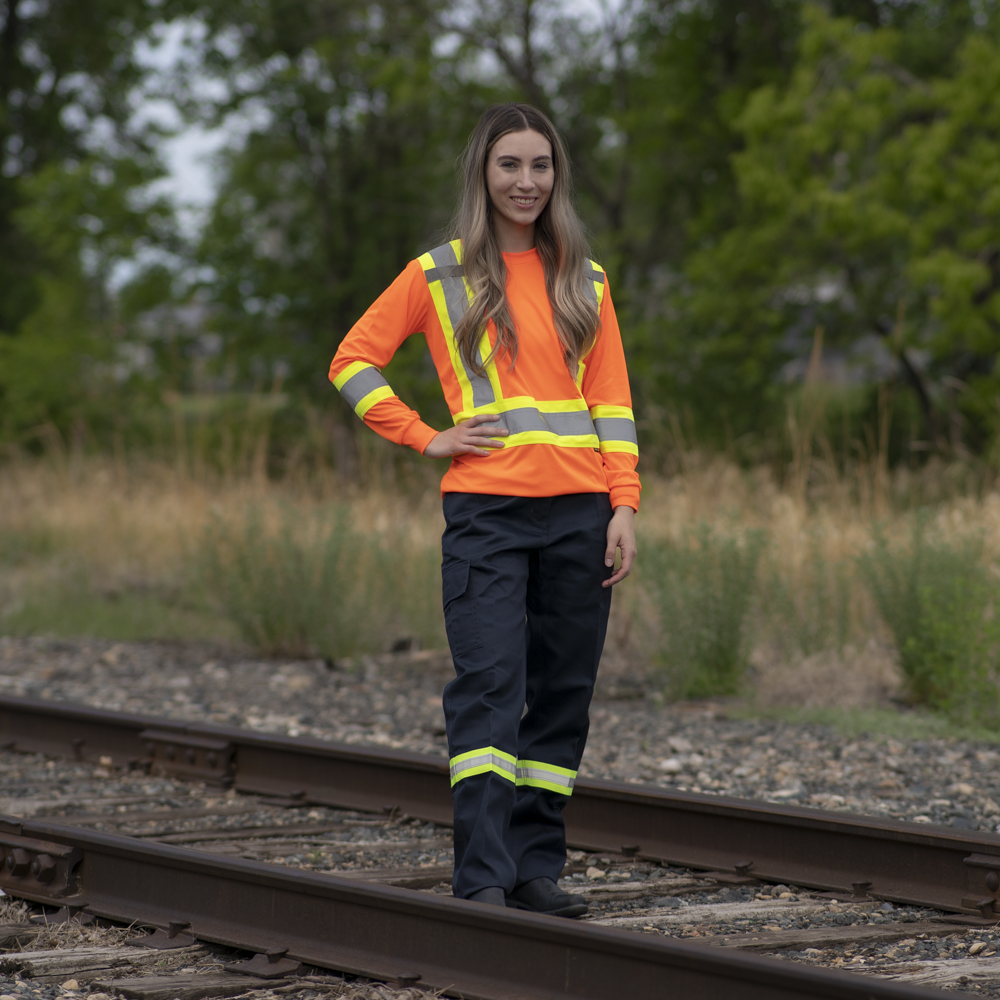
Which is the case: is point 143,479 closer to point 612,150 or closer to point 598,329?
point 598,329

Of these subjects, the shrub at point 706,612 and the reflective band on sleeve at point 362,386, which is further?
the shrub at point 706,612

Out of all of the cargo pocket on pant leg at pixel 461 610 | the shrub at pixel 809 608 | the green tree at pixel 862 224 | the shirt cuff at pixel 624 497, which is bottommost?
the shrub at pixel 809 608

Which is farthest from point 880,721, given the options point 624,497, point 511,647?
point 511,647

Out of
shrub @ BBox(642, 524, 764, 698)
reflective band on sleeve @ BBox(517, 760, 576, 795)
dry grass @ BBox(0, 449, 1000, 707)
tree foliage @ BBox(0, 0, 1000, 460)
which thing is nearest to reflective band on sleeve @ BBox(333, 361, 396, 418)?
reflective band on sleeve @ BBox(517, 760, 576, 795)

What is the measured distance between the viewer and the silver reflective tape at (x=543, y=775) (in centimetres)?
338

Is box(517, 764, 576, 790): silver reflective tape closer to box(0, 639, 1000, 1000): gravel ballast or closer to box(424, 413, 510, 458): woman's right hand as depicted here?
box(0, 639, 1000, 1000): gravel ballast

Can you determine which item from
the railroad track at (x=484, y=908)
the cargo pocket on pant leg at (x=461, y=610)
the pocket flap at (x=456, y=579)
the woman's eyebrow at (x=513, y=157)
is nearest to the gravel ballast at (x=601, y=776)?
the railroad track at (x=484, y=908)

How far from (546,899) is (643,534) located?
16.5ft

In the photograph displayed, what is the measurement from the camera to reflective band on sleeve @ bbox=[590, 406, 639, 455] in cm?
338

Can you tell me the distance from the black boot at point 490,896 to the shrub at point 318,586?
17.1ft

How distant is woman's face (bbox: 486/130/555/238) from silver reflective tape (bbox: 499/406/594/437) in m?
0.52

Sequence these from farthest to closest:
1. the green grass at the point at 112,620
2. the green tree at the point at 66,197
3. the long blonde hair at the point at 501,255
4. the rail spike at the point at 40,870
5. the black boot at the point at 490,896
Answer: the green tree at the point at 66,197 → the green grass at the point at 112,620 → the rail spike at the point at 40,870 → the long blonde hair at the point at 501,255 → the black boot at the point at 490,896

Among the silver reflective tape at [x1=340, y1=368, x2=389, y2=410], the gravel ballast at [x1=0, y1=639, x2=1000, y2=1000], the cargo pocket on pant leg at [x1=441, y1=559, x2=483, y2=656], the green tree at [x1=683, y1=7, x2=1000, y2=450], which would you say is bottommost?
the gravel ballast at [x1=0, y1=639, x2=1000, y2=1000]

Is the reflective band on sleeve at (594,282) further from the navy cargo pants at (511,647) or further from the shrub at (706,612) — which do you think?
the shrub at (706,612)
